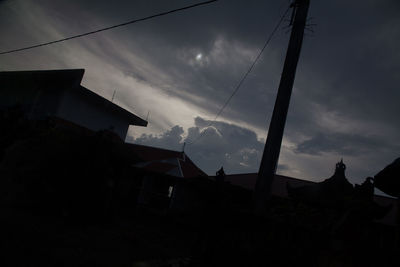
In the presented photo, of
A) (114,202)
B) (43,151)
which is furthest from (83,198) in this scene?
(43,151)

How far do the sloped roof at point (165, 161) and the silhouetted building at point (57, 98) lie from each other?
371 cm

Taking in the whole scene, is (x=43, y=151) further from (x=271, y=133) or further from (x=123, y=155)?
(x=271, y=133)

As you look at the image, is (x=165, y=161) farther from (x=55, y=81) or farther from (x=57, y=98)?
(x=55, y=81)

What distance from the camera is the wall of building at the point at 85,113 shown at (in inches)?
464

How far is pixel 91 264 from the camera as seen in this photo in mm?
4898

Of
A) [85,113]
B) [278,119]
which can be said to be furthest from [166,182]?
[278,119]

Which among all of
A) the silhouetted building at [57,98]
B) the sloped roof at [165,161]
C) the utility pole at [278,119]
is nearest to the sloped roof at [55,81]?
the silhouetted building at [57,98]

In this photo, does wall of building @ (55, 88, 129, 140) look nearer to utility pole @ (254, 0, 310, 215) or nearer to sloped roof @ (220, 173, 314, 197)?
utility pole @ (254, 0, 310, 215)

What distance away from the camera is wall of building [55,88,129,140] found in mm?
11798

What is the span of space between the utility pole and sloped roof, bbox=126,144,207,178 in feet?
27.1

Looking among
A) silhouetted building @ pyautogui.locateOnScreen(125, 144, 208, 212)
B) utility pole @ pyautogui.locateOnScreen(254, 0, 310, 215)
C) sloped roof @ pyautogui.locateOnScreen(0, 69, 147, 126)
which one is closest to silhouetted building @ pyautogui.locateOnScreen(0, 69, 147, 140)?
→ sloped roof @ pyautogui.locateOnScreen(0, 69, 147, 126)

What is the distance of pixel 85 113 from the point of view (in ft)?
42.7

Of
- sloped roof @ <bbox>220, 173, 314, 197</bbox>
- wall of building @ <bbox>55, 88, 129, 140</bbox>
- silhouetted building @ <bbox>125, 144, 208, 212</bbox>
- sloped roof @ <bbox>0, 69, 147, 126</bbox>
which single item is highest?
sloped roof @ <bbox>0, 69, 147, 126</bbox>

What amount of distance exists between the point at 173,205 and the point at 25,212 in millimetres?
7578
